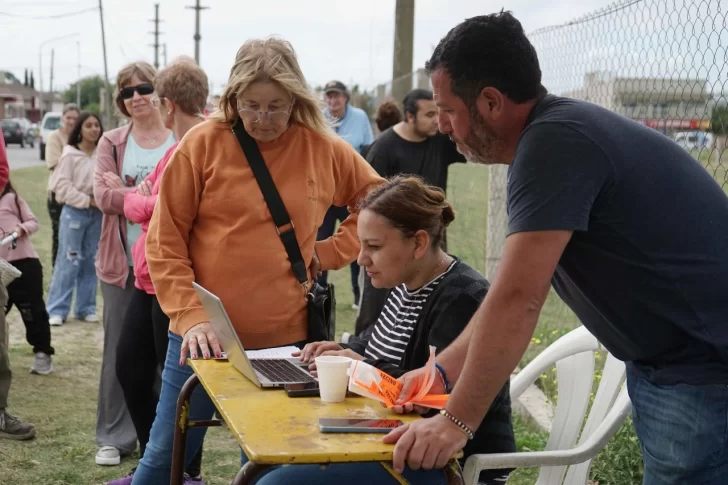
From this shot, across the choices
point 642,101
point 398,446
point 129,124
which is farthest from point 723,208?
point 129,124

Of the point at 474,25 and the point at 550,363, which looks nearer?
the point at 474,25

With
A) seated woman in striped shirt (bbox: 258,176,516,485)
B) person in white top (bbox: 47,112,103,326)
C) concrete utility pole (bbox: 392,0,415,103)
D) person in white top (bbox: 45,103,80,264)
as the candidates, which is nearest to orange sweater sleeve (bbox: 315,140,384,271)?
seated woman in striped shirt (bbox: 258,176,516,485)

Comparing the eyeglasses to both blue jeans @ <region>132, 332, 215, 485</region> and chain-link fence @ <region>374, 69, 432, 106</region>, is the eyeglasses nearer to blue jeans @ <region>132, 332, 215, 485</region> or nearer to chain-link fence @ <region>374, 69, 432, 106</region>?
blue jeans @ <region>132, 332, 215, 485</region>

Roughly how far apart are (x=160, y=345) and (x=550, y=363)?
172cm

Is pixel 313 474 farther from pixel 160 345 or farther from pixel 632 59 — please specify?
pixel 632 59

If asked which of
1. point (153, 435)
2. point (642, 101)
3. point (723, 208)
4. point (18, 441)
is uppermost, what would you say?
point (642, 101)

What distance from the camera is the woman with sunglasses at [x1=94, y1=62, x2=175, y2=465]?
179 inches

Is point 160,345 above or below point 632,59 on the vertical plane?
below

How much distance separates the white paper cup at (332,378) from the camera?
7.83 ft

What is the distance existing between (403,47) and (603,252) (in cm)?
832

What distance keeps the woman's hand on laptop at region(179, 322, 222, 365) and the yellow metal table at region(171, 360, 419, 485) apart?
9cm

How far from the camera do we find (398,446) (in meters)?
1.98

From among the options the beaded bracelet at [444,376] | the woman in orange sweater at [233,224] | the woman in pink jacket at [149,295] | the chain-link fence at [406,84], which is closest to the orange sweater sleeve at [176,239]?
the woman in orange sweater at [233,224]

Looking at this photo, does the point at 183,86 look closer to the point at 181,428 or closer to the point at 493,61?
the point at 181,428
